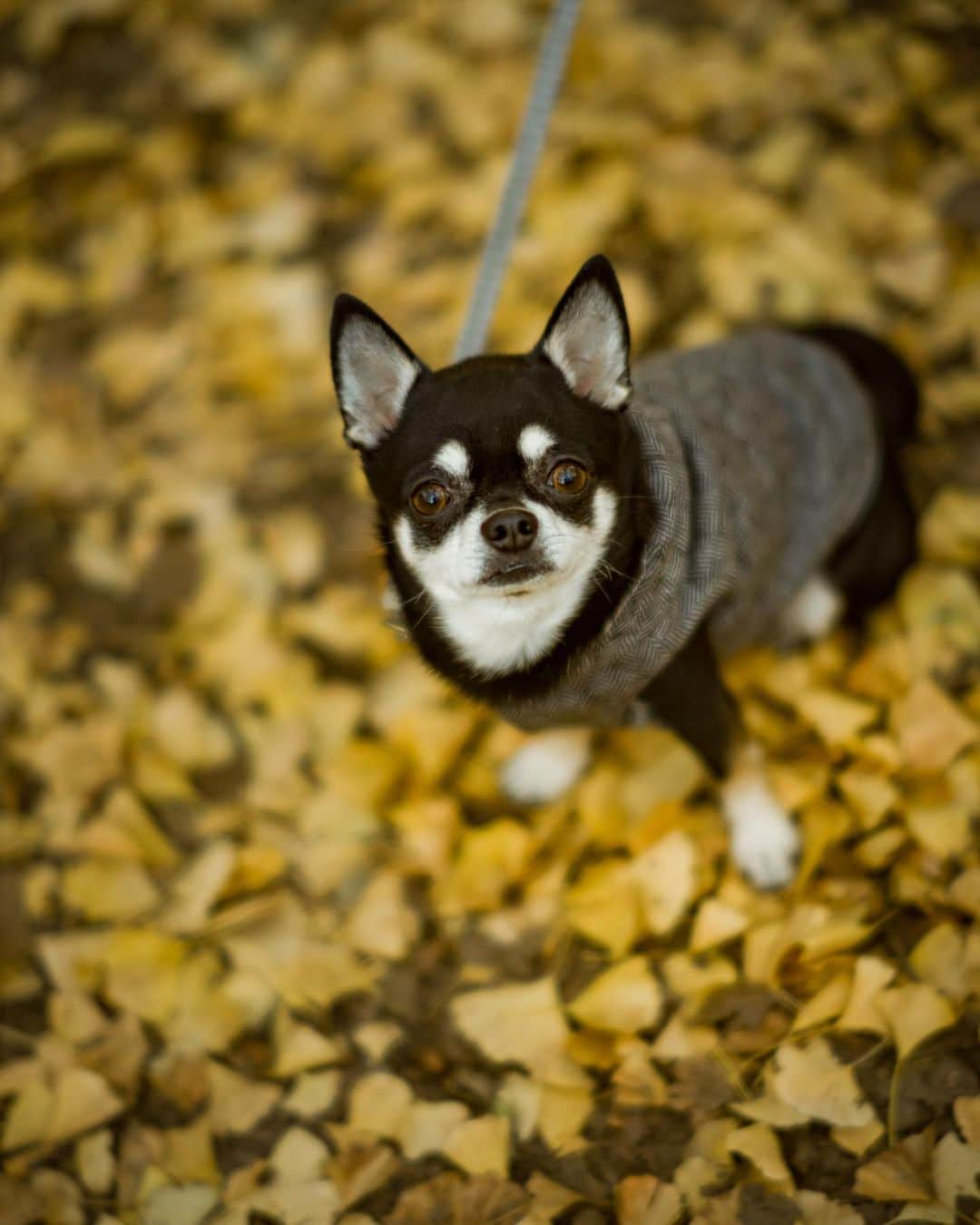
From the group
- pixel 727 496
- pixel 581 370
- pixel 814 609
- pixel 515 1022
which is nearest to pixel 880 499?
pixel 814 609

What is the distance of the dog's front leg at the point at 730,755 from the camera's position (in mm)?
2025

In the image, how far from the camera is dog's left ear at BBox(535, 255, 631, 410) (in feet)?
5.84

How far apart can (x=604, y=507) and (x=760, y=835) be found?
838 millimetres

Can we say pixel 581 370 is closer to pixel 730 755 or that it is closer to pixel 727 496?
pixel 727 496

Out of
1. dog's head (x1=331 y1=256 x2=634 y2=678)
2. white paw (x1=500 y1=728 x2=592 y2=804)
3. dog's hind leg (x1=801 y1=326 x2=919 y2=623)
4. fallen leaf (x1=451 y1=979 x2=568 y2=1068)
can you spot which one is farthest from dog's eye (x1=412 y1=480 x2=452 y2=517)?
dog's hind leg (x1=801 y1=326 x2=919 y2=623)

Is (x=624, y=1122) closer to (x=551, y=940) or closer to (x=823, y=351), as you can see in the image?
(x=551, y=940)

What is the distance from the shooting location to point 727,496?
6.46 ft

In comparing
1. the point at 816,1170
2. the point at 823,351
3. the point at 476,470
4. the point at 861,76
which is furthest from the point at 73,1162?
the point at 861,76

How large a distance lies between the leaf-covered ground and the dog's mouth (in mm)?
432

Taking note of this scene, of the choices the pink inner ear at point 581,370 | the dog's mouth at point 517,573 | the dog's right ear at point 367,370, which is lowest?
the dog's mouth at point 517,573

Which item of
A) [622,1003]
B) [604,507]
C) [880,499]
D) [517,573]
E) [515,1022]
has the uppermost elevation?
[880,499]

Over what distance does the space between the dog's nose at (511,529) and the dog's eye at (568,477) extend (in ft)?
0.28

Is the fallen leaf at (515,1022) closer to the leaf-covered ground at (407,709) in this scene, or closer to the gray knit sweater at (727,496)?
the leaf-covered ground at (407,709)

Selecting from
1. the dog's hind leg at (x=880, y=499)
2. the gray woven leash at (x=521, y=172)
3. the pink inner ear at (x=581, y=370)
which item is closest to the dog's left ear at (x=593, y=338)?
the pink inner ear at (x=581, y=370)
